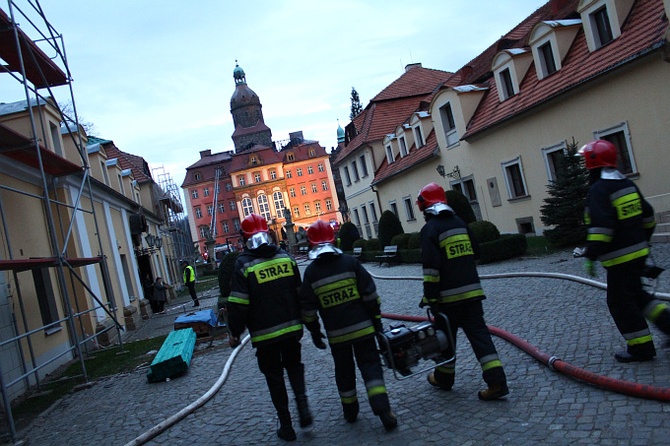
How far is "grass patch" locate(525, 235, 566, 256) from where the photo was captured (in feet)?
49.4

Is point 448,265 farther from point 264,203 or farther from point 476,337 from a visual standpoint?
point 264,203

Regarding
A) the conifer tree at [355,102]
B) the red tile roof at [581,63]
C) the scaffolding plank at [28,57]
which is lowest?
the red tile roof at [581,63]

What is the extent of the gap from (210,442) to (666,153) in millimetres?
12401

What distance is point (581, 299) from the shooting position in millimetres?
8336

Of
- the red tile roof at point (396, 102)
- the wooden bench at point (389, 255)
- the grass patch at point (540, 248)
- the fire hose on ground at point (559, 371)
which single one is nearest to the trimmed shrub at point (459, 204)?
the grass patch at point (540, 248)

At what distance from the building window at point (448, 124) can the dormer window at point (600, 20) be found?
27.2 feet

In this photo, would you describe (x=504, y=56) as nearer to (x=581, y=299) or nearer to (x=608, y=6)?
(x=608, y=6)

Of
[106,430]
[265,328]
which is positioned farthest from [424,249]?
[106,430]

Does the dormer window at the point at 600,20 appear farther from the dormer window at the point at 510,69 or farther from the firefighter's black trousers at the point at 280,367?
the firefighter's black trousers at the point at 280,367

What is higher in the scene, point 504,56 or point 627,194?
point 504,56

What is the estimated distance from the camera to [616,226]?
495cm

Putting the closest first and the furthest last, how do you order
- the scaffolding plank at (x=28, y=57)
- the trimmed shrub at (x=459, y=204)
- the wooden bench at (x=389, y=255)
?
the scaffolding plank at (x=28, y=57)
the trimmed shrub at (x=459, y=204)
the wooden bench at (x=389, y=255)

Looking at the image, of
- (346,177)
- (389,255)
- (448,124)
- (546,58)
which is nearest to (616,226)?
(546,58)

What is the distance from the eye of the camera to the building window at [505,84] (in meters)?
19.8
